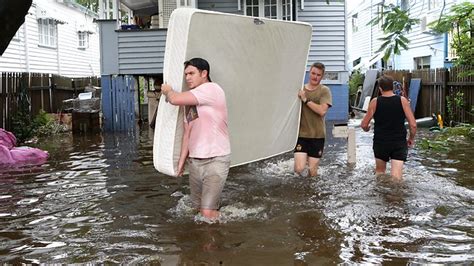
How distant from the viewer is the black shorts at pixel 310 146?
24.0 feet

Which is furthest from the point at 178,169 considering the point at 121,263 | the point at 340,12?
the point at 340,12

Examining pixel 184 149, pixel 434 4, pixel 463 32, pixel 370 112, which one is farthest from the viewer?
pixel 434 4

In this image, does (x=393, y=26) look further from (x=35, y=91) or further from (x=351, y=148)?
(x=35, y=91)

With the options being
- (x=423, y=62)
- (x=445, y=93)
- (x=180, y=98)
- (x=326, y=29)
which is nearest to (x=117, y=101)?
(x=326, y=29)

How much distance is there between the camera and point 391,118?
6.76 m

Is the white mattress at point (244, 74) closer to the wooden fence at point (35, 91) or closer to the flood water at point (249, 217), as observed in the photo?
the flood water at point (249, 217)

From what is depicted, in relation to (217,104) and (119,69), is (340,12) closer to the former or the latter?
(119,69)

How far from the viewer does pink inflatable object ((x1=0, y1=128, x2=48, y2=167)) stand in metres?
9.94

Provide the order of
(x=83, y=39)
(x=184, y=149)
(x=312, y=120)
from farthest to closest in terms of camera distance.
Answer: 1. (x=83, y=39)
2. (x=312, y=120)
3. (x=184, y=149)

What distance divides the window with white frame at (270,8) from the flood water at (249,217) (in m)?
9.91

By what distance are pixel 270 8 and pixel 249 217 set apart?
13853 millimetres

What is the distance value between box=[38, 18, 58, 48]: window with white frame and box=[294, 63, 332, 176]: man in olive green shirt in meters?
20.3

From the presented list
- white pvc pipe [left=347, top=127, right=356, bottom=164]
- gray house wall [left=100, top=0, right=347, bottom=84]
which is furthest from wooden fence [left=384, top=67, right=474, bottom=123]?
white pvc pipe [left=347, top=127, right=356, bottom=164]

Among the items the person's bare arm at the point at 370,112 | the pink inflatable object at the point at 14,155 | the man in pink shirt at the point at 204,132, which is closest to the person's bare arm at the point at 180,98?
the man in pink shirt at the point at 204,132
